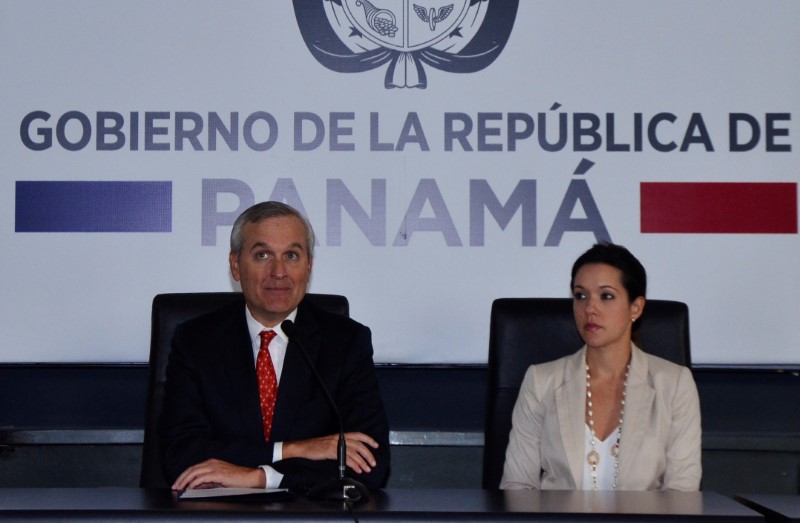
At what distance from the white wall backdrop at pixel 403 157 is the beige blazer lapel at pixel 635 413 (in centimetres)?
65

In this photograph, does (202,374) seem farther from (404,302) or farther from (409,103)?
(409,103)

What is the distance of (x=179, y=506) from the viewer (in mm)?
1761

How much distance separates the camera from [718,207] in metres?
3.31

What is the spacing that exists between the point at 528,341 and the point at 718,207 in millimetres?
947

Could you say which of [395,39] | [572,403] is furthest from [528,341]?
[395,39]

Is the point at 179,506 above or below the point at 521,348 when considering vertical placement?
below

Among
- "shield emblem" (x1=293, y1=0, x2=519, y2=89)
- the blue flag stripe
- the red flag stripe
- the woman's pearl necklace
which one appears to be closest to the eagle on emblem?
"shield emblem" (x1=293, y1=0, x2=519, y2=89)

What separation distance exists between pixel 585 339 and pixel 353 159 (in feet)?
3.35

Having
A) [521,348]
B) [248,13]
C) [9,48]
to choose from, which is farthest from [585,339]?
[9,48]

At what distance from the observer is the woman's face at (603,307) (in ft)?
8.79

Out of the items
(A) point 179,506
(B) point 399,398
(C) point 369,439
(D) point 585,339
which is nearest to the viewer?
(A) point 179,506

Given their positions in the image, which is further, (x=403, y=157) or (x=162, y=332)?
(x=403, y=157)

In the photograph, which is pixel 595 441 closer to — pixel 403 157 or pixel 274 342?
pixel 274 342

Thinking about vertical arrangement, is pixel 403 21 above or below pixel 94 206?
above
